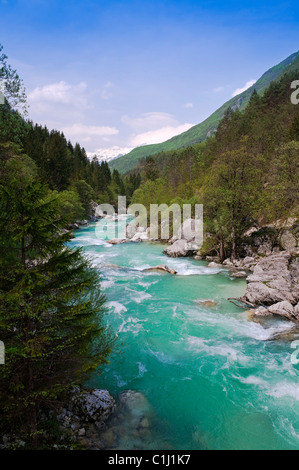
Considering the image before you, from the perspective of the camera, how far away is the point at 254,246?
27406 millimetres

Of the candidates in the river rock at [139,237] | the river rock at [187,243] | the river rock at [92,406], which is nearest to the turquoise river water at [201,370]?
the river rock at [92,406]

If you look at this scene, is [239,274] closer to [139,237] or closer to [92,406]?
[92,406]

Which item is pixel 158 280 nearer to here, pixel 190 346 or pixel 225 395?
pixel 190 346

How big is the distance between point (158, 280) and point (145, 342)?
9.43 m

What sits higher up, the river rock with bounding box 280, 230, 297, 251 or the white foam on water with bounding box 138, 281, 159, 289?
the river rock with bounding box 280, 230, 297, 251

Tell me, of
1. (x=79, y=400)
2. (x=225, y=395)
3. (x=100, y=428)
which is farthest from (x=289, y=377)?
(x=79, y=400)

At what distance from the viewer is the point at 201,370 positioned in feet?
38.6

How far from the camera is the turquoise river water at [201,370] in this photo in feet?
28.3

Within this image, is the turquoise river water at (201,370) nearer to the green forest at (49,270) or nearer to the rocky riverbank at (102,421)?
the rocky riverbank at (102,421)

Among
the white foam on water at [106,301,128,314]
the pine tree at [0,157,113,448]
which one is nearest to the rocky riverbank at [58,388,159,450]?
the pine tree at [0,157,113,448]

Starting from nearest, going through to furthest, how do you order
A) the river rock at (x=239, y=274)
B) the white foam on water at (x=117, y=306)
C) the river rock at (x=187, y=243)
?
the white foam on water at (x=117, y=306) → the river rock at (x=239, y=274) → the river rock at (x=187, y=243)

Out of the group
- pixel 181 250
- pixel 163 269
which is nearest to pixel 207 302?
pixel 163 269

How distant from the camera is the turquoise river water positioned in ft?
28.3

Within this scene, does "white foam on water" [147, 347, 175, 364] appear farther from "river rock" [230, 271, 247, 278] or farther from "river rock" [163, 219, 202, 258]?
"river rock" [163, 219, 202, 258]
